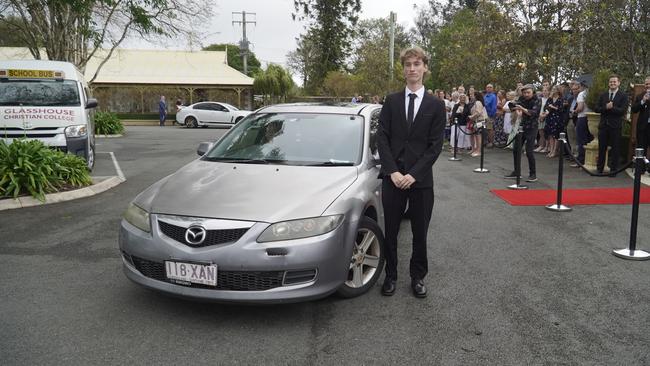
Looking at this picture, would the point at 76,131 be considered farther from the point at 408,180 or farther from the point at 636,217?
the point at 636,217

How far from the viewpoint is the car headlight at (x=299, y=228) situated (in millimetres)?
3639

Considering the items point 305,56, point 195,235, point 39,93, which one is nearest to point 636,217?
point 195,235

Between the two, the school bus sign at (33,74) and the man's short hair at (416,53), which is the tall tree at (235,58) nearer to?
the school bus sign at (33,74)

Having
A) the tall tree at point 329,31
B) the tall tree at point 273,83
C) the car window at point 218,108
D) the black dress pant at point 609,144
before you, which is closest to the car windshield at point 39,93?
the black dress pant at point 609,144

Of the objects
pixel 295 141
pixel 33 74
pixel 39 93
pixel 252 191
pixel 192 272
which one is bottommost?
pixel 192 272

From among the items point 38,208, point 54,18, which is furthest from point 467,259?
point 54,18

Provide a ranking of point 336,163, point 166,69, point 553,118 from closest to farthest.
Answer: point 336,163 < point 553,118 < point 166,69

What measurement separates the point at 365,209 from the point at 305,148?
0.93 m

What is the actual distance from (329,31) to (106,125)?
32921mm

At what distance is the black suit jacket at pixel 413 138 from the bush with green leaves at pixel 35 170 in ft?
19.6

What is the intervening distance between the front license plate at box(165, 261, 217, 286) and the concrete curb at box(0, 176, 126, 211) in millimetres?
5210

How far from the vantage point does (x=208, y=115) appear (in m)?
29.6

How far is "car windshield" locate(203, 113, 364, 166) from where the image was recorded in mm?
4852

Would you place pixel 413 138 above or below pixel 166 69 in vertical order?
below
